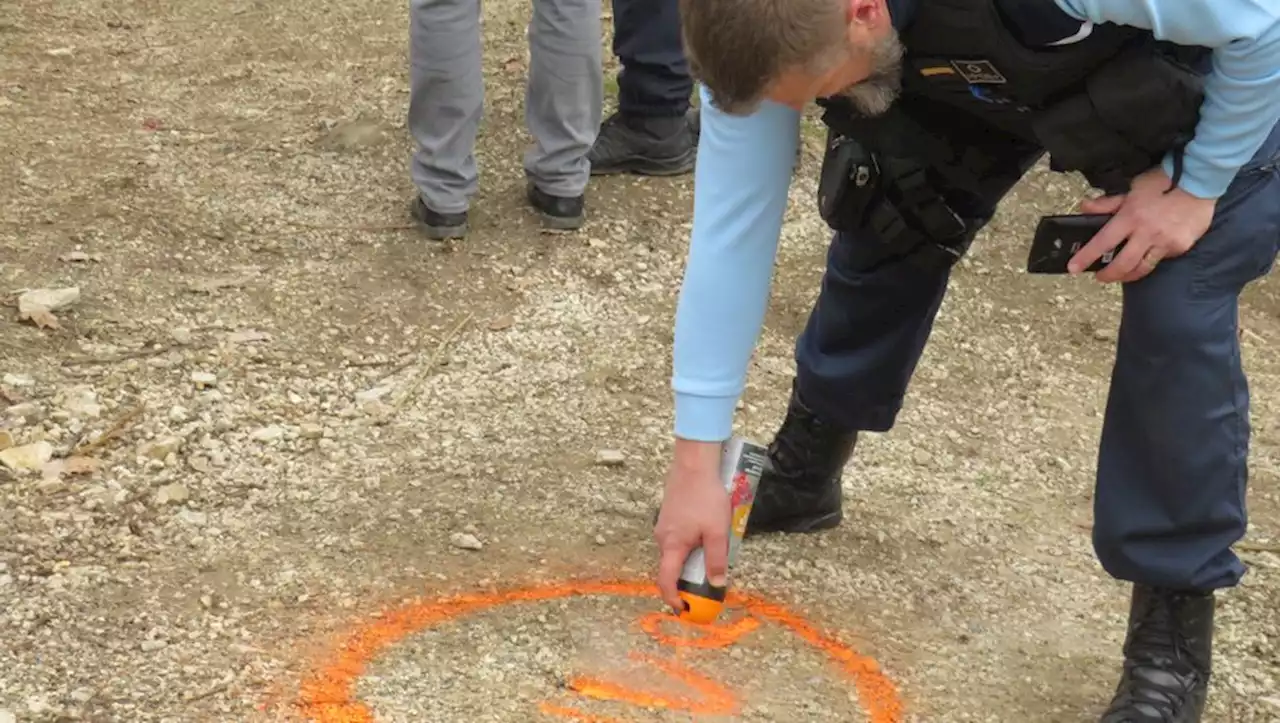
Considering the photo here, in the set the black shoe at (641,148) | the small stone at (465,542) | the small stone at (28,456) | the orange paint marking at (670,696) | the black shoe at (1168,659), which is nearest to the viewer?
the black shoe at (1168,659)

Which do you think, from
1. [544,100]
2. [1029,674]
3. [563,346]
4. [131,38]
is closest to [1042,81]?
[1029,674]

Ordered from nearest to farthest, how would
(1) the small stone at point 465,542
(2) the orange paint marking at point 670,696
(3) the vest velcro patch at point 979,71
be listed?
(3) the vest velcro patch at point 979,71 < (2) the orange paint marking at point 670,696 < (1) the small stone at point 465,542

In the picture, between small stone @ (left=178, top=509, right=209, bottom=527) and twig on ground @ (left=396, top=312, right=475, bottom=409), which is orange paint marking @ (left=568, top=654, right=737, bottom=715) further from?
twig on ground @ (left=396, top=312, right=475, bottom=409)

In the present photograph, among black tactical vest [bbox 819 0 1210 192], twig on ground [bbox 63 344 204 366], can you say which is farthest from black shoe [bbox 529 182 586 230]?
black tactical vest [bbox 819 0 1210 192]

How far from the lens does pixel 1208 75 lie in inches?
82.7

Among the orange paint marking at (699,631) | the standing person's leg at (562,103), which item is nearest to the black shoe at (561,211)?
the standing person's leg at (562,103)

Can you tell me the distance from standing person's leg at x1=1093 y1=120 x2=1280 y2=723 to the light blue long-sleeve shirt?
0.11 metres

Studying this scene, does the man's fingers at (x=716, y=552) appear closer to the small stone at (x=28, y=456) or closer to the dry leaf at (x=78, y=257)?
the small stone at (x=28, y=456)

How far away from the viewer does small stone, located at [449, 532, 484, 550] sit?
2945 mm

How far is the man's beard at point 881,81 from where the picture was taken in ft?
6.77

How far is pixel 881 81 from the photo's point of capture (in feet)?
6.95

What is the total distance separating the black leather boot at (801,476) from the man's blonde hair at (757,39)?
3.71 feet

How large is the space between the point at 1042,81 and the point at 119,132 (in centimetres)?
342

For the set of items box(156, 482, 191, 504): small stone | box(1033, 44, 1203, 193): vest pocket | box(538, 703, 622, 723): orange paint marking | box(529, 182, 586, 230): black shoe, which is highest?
box(1033, 44, 1203, 193): vest pocket
